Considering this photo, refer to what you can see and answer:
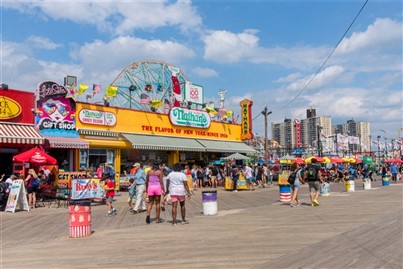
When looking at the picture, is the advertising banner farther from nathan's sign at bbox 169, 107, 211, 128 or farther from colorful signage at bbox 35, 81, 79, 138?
nathan's sign at bbox 169, 107, 211, 128

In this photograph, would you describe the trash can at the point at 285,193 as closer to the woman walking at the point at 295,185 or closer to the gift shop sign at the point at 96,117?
the woman walking at the point at 295,185

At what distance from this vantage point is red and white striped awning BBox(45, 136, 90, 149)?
71.6 ft

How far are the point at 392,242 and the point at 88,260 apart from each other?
19.8 ft

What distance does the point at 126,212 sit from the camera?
1491cm

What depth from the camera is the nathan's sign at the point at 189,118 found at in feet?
103

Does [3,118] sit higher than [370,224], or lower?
higher

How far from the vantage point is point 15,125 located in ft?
67.9

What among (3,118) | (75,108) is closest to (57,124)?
(75,108)

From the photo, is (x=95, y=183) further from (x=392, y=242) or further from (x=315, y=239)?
(x=392, y=242)

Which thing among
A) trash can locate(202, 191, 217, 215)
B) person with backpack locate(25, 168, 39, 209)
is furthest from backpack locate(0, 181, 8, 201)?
trash can locate(202, 191, 217, 215)

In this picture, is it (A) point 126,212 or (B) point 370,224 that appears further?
(A) point 126,212

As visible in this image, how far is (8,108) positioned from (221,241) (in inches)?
628

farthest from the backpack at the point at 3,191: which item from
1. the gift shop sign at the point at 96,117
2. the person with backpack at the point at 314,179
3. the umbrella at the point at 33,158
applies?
the person with backpack at the point at 314,179

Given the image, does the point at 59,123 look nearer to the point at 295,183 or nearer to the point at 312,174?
the point at 295,183
